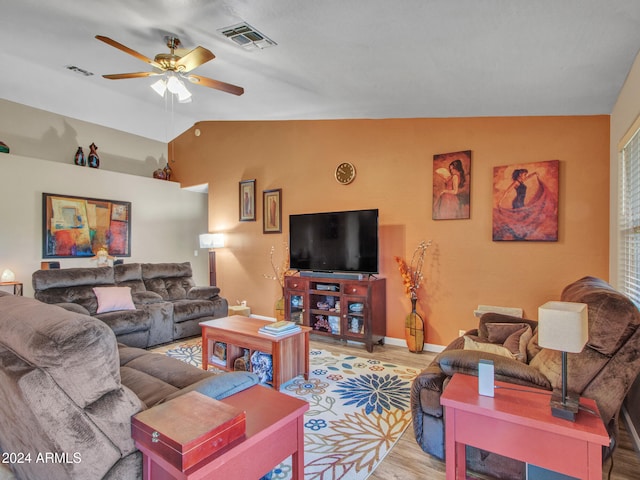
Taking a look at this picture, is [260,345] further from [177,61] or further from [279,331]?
[177,61]

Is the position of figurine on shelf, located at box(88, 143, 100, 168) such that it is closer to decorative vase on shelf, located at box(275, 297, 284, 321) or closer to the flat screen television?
the flat screen television

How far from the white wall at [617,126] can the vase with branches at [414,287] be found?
1.65 metres

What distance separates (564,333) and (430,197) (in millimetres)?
2849

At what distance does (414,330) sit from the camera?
398 cm

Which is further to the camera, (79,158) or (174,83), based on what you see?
(79,158)

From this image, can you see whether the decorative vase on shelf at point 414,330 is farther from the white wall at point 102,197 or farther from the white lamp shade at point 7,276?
the white lamp shade at point 7,276

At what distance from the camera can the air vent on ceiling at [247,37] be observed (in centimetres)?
239

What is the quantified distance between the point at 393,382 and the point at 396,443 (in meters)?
0.98

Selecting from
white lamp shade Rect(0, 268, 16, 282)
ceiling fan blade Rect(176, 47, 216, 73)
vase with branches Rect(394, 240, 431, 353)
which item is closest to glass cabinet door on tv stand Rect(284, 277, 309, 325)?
vase with branches Rect(394, 240, 431, 353)

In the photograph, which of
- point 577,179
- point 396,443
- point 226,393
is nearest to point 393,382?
point 396,443

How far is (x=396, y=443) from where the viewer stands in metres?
2.20

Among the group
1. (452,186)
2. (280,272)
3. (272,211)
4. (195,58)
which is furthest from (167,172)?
(452,186)

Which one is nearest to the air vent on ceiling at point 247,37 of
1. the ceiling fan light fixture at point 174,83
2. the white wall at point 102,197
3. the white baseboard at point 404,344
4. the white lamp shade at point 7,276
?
the ceiling fan light fixture at point 174,83

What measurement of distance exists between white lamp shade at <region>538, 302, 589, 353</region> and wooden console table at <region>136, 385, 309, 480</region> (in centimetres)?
104
